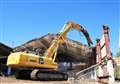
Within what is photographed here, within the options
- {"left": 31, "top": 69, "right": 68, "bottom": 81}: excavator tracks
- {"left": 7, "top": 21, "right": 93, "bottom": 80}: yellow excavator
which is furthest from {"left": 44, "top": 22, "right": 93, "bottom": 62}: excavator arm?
{"left": 31, "top": 69, "right": 68, "bottom": 81}: excavator tracks

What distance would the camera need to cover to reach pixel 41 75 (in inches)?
776

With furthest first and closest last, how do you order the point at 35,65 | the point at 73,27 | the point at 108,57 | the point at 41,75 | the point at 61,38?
the point at 73,27
the point at 61,38
the point at 35,65
the point at 41,75
the point at 108,57

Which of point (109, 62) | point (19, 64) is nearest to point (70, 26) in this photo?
point (19, 64)

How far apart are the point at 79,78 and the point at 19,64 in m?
4.63

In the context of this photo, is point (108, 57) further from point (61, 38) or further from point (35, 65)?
point (61, 38)

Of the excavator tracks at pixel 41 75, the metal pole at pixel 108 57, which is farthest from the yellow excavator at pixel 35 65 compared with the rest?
the metal pole at pixel 108 57

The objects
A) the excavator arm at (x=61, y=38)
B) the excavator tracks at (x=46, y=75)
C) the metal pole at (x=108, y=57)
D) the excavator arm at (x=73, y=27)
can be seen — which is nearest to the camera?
the metal pole at (x=108, y=57)

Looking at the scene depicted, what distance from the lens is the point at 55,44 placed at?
23.4 metres

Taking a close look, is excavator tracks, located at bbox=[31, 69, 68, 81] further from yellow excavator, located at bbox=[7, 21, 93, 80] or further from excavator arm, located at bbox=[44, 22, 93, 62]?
excavator arm, located at bbox=[44, 22, 93, 62]

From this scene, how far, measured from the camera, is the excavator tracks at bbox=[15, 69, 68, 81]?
19.4m

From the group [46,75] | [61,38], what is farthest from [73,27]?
[46,75]

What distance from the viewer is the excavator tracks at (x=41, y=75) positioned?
1936cm

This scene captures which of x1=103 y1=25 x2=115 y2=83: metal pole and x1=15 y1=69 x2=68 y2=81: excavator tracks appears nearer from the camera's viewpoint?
x1=103 y1=25 x2=115 y2=83: metal pole

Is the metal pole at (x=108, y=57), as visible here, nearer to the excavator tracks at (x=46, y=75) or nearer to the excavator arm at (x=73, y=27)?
the excavator tracks at (x=46, y=75)
